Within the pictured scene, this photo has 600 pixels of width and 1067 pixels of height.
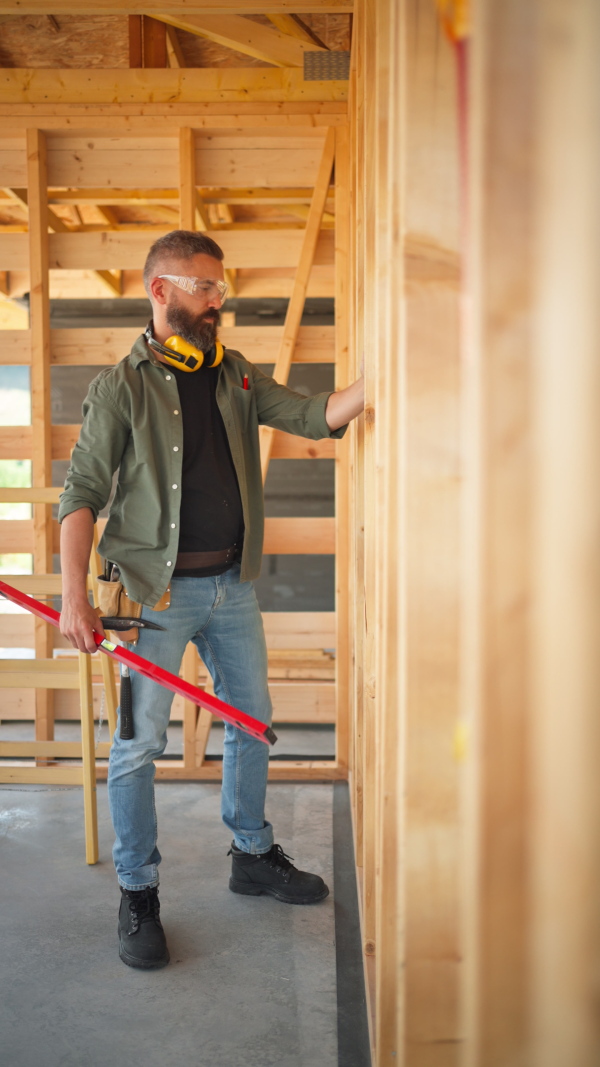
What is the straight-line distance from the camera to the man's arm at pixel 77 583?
2.02 metres

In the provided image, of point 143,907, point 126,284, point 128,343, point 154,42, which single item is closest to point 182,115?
point 154,42

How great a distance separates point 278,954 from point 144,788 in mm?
550

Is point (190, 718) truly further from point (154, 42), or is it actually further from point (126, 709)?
point (154, 42)

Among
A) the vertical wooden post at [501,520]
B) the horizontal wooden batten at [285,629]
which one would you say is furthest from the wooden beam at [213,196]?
the vertical wooden post at [501,520]

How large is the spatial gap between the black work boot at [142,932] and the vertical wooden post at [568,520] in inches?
65.2

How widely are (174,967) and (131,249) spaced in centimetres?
281

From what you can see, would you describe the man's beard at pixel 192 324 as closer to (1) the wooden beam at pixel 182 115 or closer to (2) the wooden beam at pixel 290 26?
(1) the wooden beam at pixel 182 115

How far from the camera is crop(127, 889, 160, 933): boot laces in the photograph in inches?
82.6

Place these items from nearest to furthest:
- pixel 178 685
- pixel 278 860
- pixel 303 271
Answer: pixel 178 685
pixel 278 860
pixel 303 271

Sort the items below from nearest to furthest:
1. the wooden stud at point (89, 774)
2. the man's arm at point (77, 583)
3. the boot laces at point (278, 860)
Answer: the man's arm at point (77, 583), the boot laces at point (278, 860), the wooden stud at point (89, 774)

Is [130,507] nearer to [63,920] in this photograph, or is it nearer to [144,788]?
[144,788]

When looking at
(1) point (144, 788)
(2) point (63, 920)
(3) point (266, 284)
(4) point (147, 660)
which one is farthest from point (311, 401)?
(3) point (266, 284)

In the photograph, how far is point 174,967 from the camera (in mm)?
2037

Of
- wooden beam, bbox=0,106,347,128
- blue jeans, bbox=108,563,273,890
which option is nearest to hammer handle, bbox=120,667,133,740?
blue jeans, bbox=108,563,273,890
